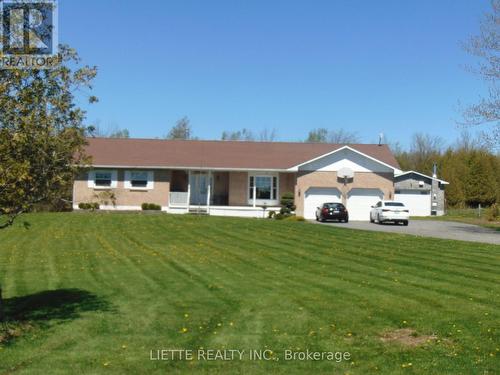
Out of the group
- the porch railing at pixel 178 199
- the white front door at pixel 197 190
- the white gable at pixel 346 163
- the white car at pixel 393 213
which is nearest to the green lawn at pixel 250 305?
the white car at pixel 393 213

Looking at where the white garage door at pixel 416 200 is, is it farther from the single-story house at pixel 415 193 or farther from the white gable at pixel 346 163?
the white gable at pixel 346 163

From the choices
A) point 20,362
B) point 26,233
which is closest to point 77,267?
point 20,362

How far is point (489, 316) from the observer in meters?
9.16

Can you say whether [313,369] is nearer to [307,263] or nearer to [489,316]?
[489,316]

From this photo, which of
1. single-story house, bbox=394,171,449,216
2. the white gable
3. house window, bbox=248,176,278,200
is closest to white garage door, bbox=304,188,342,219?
the white gable

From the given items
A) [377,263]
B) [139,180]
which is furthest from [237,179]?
[377,263]

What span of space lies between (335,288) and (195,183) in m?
29.7

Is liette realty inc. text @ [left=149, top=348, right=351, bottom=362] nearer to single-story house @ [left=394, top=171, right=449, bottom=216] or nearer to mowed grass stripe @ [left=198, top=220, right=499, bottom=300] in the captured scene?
mowed grass stripe @ [left=198, top=220, right=499, bottom=300]

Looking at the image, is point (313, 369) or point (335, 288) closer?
point (313, 369)

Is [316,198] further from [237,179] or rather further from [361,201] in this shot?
[237,179]

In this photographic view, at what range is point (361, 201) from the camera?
3912 centimetres

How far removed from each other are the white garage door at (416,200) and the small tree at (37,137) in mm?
44680

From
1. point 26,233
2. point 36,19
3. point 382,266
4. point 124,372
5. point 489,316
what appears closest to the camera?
point 124,372

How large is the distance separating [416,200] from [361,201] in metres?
13.7
